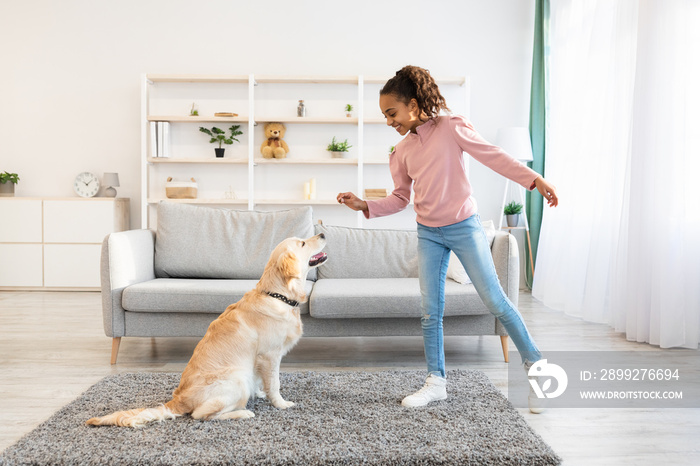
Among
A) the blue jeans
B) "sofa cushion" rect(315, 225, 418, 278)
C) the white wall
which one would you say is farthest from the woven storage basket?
the blue jeans

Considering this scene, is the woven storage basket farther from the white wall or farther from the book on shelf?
the white wall

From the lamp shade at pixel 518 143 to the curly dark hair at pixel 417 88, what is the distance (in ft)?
10.7

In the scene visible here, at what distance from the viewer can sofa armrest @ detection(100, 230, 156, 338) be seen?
292cm

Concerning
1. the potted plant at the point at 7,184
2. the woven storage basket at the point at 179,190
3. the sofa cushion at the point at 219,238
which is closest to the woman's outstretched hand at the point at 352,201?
the sofa cushion at the point at 219,238

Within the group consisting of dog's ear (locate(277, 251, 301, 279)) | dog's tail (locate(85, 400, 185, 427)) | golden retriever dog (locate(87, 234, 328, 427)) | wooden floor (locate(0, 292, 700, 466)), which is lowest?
wooden floor (locate(0, 292, 700, 466))

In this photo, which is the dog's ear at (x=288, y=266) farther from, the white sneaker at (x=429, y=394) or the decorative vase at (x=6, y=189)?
the decorative vase at (x=6, y=189)

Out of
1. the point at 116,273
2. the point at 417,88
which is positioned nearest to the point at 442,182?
the point at 417,88

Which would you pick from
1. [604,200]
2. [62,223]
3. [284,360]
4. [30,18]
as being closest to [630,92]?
[604,200]

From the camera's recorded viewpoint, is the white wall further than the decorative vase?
Yes

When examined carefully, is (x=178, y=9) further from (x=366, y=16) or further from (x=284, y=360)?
(x=284, y=360)

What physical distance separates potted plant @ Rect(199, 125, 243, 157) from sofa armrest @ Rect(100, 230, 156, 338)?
2.55m

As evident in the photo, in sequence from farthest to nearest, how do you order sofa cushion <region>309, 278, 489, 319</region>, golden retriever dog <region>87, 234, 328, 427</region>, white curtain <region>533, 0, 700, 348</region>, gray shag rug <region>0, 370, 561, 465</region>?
white curtain <region>533, 0, 700, 348</region> < sofa cushion <region>309, 278, 489, 319</region> < golden retriever dog <region>87, 234, 328, 427</region> < gray shag rug <region>0, 370, 561, 465</region>

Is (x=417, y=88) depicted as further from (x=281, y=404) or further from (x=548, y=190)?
(x=281, y=404)

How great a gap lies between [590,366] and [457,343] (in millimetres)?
762
